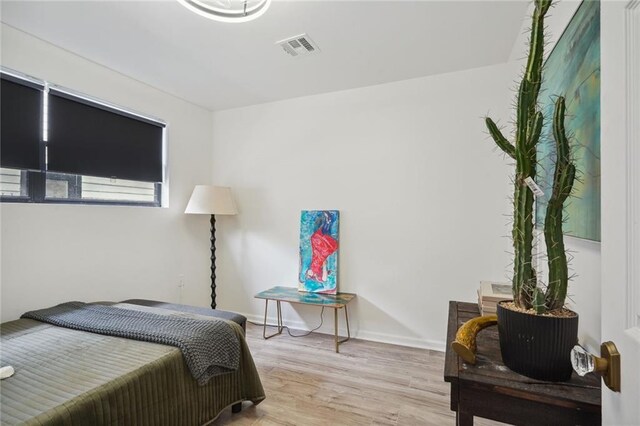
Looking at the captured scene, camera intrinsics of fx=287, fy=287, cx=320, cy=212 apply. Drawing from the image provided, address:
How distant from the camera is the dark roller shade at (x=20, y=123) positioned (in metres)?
1.94

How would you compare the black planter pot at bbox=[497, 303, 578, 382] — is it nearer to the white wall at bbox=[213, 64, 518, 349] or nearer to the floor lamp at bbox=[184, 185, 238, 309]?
the white wall at bbox=[213, 64, 518, 349]

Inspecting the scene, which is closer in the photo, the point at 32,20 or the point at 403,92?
the point at 32,20

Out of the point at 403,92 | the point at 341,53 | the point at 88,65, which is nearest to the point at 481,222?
the point at 403,92

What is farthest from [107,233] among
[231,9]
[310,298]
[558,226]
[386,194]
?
[558,226]

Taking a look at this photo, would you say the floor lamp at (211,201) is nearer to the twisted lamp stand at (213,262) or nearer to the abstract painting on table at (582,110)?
the twisted lamp stand at (213,262)

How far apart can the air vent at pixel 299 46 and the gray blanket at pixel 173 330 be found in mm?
2015

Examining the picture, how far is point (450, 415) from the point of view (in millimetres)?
1762

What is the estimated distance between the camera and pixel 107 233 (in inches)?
98.3

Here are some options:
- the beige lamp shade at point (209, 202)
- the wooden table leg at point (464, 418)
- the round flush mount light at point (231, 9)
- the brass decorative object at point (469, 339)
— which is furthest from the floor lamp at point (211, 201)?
the wooden table leg at point (464, 418)

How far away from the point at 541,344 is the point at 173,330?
1.71 m

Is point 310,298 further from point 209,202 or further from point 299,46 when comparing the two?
point 299,46

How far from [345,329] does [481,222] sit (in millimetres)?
1647

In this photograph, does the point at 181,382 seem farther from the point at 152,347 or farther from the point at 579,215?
the point at 579,215

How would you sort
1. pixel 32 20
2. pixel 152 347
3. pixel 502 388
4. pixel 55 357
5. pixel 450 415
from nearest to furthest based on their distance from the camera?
pixel 502 388
pixel 55 357
pixel 152 347
pixel 450 415
pixel 32 20
